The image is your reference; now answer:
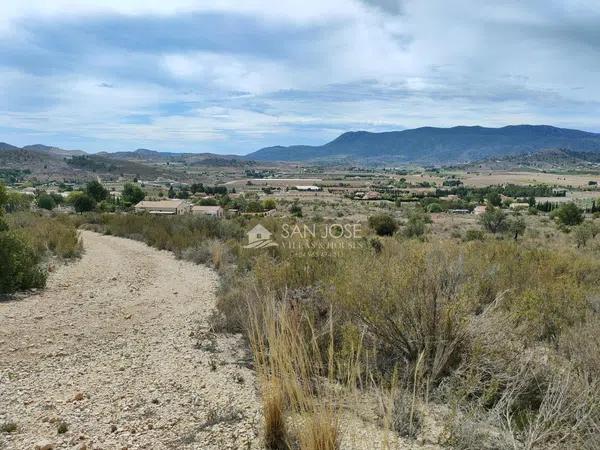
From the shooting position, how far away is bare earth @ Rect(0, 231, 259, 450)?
13.0 ft

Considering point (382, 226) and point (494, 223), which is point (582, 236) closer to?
point (494, 223)

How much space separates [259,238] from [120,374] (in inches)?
449

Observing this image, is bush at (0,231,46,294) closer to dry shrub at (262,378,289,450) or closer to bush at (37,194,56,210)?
dry shrub at (262,378,289,450)

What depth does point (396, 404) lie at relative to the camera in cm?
404

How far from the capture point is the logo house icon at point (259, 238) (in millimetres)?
15077

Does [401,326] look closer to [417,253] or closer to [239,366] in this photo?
[417,253]

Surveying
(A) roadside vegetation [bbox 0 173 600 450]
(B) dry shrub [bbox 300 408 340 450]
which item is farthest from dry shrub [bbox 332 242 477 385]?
(B) dry shrub [bbox 300 408 340 450]

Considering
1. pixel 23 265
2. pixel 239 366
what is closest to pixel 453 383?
pixel 239 366

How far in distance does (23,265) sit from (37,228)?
25.8 ft

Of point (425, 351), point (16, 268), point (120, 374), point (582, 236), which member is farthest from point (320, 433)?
point (582, 236)

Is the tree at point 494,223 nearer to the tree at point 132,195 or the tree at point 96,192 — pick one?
the tree at point 132,195

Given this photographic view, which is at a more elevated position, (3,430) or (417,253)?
(417,253)

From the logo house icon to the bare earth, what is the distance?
5.14 m

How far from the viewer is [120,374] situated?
17.7 feet
